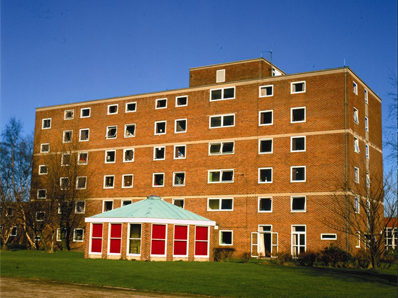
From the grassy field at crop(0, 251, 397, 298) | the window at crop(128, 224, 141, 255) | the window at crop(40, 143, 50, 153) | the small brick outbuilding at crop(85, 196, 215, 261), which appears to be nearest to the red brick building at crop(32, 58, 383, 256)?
the window at crop(40, 143, 50, 153)

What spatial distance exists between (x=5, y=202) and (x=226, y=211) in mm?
22537

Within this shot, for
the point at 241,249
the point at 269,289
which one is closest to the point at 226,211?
the point at 241,249

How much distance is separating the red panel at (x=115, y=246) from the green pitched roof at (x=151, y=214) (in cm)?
144

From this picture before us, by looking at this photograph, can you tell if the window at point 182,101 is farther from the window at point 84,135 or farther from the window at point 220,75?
the window at point 84,135

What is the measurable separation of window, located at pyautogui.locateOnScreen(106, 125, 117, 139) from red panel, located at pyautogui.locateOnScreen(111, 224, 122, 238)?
766 inches

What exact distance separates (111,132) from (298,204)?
22.0 metres

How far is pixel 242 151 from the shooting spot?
153ft

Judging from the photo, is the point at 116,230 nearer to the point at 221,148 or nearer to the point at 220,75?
the point at 221,148

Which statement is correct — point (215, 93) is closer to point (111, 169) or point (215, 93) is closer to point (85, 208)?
point (111, 169)

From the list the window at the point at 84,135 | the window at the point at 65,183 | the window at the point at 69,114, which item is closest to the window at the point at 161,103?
the window at the point at 84,135

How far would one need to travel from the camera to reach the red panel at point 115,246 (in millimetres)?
35750

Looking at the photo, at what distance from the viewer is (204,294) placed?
57.2 feet

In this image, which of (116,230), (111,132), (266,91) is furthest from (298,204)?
(111,132)

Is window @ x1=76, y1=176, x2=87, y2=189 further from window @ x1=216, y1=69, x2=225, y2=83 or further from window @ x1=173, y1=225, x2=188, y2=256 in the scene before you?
window @ x1=173, y1=225, x2=188, y2=256
